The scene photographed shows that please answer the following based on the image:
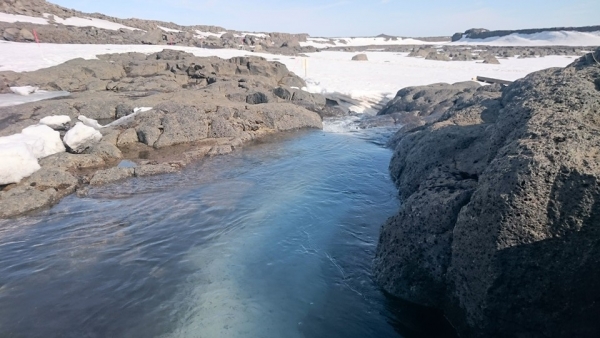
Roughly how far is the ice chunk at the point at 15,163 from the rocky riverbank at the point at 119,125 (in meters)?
0.02

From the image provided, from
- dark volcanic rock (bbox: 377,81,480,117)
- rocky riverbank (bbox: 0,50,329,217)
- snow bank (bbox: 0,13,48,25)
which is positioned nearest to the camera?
rocky riverbank (bbox: 0,50,329,217)

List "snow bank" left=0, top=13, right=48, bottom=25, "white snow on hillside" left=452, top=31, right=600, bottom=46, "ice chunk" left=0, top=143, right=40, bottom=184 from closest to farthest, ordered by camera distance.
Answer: "ice chunk" left=0, top=143, right=40, bottom=184
"snow bank" left=0, top=13, right=48, bottom=25
"white snow on hillside" left=452, top=31, right=600, bottom=46

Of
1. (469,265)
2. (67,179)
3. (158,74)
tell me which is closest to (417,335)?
(469,265)

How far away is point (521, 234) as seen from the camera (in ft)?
9.58

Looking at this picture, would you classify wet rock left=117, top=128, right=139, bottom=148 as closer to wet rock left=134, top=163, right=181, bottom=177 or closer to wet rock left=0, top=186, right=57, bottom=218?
wet rock left=134, top=163, right=181, bottom=177

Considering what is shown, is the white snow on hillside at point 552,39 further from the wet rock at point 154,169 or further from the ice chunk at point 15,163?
the ice chunk at point 15,163

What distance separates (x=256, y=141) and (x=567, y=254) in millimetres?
8840

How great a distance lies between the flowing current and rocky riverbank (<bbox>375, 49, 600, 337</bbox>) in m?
0.48

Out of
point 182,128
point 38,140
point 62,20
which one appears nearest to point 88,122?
point 38,140

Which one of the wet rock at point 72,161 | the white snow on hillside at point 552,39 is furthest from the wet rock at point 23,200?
the white snow on hillside at point 552,39

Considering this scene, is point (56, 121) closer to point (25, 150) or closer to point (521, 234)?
point (25, 150)

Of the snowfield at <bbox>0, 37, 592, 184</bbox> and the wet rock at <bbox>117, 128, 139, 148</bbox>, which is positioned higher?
the snowfield at <bbox>0, 37, 592, 184</bbox>

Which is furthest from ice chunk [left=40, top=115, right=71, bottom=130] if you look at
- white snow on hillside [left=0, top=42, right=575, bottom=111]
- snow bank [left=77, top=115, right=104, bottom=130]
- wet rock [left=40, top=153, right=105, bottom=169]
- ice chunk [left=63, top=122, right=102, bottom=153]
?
white snow on hillside [left=0, top=42, right=575, bottom=111]

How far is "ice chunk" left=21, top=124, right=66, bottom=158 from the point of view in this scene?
8.41 m
